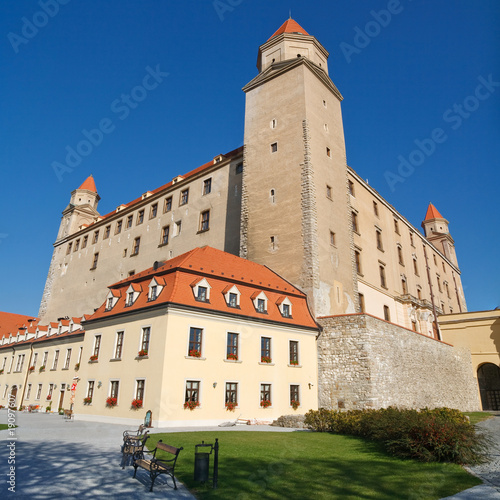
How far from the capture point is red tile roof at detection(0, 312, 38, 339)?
5066 cm

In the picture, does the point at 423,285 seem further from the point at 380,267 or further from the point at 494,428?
the point at 494,428

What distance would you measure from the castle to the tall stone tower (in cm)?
12

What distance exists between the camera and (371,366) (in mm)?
22969

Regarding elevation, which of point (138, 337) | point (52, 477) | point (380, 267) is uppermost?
point (380, 267)

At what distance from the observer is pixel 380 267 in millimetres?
40125

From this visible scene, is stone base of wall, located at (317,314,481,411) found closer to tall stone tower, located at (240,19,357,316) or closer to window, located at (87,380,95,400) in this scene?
tall stone tower, located at (240,19,357,316)

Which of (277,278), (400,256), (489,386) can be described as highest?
(400,256)

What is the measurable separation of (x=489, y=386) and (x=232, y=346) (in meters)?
33.2

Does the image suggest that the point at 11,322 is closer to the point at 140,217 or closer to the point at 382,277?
the point at 140,217

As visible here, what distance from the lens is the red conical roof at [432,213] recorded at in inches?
2761

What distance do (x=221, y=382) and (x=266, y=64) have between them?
103 ft

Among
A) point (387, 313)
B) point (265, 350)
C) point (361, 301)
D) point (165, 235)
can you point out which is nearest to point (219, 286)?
point (265, 350)

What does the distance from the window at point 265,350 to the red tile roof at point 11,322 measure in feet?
135

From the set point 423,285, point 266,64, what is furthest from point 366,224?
point 266,64
